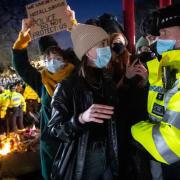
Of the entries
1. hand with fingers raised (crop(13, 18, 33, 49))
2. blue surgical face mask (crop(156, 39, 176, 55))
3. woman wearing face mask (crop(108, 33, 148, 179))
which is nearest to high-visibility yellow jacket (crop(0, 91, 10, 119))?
hand with fingers raised (crop(13, 18, 33, 49))

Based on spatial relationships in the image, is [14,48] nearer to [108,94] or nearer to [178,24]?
[108,94]

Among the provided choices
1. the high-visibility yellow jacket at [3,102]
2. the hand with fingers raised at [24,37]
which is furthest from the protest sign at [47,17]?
the high-visibility yellow jacket at [3,102]

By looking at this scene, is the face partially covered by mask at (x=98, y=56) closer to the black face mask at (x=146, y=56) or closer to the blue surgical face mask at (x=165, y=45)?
the blue surgical face mask at (x=165, y=45)

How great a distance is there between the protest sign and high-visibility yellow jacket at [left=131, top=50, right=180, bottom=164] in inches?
90.9

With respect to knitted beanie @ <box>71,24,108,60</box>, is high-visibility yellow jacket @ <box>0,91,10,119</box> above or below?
below

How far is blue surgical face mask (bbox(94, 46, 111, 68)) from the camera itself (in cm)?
311

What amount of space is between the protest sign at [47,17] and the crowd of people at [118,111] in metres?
0.88

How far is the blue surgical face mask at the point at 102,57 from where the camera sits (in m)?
3.11

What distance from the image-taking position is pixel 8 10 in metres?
42.8

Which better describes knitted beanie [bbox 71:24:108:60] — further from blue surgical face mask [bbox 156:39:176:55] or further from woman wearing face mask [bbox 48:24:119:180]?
blue surgical face mask [bbox 156:39:176:55]

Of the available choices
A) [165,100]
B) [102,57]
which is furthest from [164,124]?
[102,57]

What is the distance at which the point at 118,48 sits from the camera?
3738mm

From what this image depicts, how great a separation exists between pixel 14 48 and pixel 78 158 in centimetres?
199

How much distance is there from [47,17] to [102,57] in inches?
66.3
